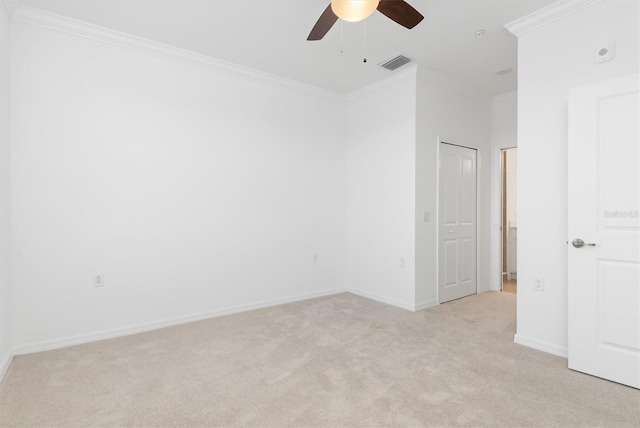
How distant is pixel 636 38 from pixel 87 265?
4747mm

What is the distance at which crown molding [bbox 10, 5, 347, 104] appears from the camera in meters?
2.89

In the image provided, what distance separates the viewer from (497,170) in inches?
199

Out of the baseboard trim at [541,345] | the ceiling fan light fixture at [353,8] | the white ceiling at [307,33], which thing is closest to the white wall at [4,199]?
the white ceiling at [307,33]

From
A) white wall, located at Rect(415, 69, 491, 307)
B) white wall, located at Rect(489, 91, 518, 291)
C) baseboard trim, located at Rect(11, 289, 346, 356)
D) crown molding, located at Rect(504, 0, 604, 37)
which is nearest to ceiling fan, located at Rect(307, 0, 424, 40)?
crown molding, located at Rect(504, 0, 604, 37)

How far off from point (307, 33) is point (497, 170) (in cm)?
341

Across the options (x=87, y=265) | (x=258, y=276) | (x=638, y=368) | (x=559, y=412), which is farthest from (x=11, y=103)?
(x=638, y=368)

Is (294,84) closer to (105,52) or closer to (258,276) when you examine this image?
(105,52)

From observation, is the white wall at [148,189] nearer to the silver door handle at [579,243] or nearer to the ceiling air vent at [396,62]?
the ceiling air vent at [396,62]

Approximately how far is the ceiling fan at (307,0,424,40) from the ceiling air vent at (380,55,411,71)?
1.37 m

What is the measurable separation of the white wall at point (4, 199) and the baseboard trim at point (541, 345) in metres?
4.08

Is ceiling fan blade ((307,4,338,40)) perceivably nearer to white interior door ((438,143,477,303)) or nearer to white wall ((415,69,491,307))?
white wall ((415,69,491,307))

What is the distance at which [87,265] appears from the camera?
316cm

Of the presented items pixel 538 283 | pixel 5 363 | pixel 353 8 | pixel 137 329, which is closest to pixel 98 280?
pixel 137 329

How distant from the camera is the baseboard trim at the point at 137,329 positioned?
115 inches
